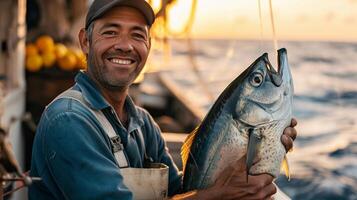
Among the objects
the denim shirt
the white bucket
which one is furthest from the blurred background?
the denim shirt

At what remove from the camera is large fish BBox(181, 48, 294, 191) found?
3207 mm

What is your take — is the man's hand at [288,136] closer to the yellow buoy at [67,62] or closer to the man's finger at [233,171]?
the man's finger at [233,171]

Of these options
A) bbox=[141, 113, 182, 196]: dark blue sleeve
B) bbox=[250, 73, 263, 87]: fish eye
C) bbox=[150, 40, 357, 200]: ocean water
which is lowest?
bbox=[150, 40, 357, 200]: ocean water

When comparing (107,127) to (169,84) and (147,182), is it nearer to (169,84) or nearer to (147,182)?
(147,182)

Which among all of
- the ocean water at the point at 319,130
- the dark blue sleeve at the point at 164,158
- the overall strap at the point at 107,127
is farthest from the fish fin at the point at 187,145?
the ocean water at the point at 319,130

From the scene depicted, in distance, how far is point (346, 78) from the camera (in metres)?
28.9

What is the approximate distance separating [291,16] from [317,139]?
42.4 meters

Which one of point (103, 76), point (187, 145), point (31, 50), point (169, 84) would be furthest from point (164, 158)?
point (169, 84)

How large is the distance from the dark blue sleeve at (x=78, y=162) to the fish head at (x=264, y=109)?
0.63 m

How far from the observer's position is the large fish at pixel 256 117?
3.21m

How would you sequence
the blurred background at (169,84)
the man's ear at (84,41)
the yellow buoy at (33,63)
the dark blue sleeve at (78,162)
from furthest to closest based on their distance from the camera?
the yellow buoy at (33,63) → the blurred background at (169,84) → the man's ear at (84,41) → the dark blue sleeve at (78,162)

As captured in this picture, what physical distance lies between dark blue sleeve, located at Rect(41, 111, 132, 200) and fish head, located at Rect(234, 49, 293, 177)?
625 millimetres

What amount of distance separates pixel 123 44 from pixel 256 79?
666mm

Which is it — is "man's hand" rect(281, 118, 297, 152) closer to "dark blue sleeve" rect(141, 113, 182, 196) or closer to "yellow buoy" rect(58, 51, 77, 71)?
"dark blue sleeve" rect(141, 113, 182, 196)
